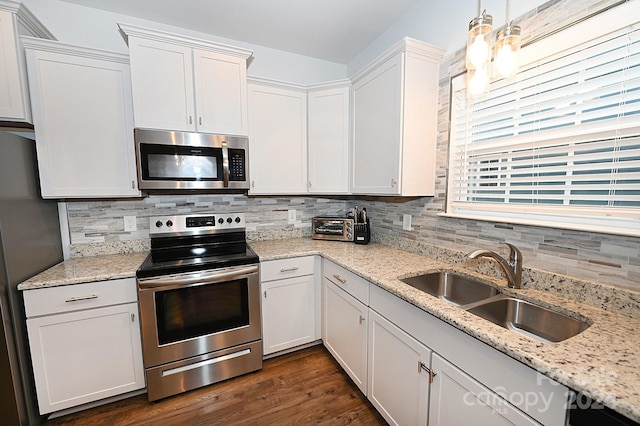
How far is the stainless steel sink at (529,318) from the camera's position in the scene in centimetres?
111

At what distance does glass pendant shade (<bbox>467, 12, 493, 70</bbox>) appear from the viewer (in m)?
1.08

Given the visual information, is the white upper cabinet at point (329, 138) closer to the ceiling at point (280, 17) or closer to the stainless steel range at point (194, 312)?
the ceiling at point (280, 17)

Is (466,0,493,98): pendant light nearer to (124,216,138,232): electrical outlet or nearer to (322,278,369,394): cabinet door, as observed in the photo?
(322,278,369,394): cabinet door

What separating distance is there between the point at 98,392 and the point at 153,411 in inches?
14.0

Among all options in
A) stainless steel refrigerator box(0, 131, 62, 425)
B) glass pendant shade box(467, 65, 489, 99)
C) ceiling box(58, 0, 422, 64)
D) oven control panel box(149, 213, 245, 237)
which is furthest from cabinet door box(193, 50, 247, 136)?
glass pendant shade box(467, 65, 489, 99)

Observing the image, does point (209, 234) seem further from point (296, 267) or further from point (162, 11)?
point (162, 11)

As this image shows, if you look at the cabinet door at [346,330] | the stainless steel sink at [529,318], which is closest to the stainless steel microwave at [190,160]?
the cabinet door at [346,330]

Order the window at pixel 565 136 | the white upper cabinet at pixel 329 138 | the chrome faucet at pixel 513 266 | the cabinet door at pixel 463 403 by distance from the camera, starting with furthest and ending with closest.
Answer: the white upper cabinet at pixel 329 138, the chrome faucet at pixel 513 266, the window at pixel 565 136, the cabinet door at pixel 463 403

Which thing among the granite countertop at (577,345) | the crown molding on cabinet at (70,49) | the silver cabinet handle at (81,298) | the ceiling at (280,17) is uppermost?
the ceiling at (280,17)

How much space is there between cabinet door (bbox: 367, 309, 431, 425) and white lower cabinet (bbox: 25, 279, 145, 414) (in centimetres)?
150

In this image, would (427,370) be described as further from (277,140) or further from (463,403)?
(277,140)

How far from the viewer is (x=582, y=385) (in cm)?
67

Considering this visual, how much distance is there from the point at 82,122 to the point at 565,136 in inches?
109

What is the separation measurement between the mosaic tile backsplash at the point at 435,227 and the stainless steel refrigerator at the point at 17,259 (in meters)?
0.38
